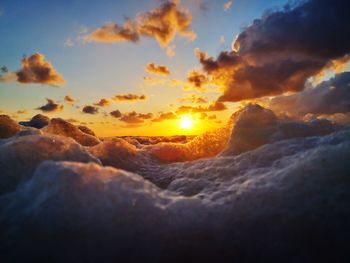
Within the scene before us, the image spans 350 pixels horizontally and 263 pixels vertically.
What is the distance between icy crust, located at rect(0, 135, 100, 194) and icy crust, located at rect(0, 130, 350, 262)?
1.95 feet

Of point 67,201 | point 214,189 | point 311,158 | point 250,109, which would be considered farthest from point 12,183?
point 250,109

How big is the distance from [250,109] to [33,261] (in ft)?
20.1

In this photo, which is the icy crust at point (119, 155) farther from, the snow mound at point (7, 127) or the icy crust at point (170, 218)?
the icy crust at point (170, 218)

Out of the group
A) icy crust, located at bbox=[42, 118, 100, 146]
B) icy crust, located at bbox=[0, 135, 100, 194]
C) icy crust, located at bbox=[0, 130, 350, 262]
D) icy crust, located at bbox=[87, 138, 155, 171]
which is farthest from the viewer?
icy crust, located at bbox=[42, 118, 100, 146]

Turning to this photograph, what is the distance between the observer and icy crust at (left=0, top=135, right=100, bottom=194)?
13.4ft

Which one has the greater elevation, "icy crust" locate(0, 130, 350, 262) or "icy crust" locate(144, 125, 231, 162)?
"icy crust" locate(144, 125, 231, 162)

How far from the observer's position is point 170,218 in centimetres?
304

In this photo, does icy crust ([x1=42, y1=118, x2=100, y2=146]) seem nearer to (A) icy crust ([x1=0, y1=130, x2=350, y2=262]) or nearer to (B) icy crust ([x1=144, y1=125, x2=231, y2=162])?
(B) icy crust ([x1=144, y1=125, x2=231, y2=162])

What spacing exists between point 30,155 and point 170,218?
249cm

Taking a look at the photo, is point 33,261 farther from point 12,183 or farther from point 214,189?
point 214,189

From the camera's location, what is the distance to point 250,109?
7.55 m

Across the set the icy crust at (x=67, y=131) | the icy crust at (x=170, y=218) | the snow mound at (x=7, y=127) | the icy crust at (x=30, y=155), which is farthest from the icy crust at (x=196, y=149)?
the icy crust at (x=170, y=218)

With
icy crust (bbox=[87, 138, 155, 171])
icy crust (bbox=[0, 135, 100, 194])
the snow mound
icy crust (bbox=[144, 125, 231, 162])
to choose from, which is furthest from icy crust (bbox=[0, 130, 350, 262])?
the snow mound

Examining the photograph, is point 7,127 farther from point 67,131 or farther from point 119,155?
point 119,155
